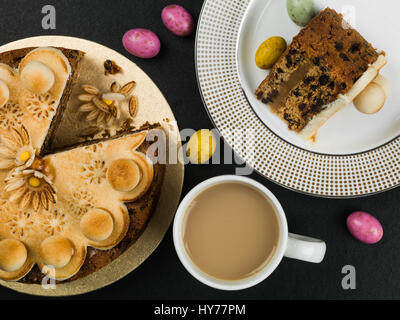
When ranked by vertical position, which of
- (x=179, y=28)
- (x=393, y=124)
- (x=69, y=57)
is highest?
(x=179, y=28)

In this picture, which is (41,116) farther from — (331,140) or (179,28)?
(331,140)

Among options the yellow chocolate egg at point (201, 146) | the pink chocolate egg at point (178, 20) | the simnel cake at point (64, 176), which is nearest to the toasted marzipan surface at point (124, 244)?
the simnel cake at point (64, 176)

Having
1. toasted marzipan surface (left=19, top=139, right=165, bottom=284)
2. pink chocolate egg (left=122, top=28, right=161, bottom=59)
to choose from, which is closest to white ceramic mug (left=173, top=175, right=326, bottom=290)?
toasted marzipan surface (left=19, top=139, right=165, bottom=284)

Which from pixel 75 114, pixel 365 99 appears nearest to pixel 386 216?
pixel 365 99

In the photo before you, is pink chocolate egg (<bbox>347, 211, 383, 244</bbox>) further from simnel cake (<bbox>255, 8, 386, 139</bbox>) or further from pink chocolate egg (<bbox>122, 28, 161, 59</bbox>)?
pink chocolate egg (<bbox>122, 28, 161, 59</bbox>)

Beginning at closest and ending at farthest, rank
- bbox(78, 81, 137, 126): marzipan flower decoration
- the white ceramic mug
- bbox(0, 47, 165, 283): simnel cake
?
1. the white ceramic mug
2. bbox(0, 47, 165, 283): simnel cake
3. bbox(78, 81, 137, 126): marzipan flower decoration

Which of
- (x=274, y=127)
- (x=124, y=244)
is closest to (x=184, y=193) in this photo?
(x=124, y=244)
